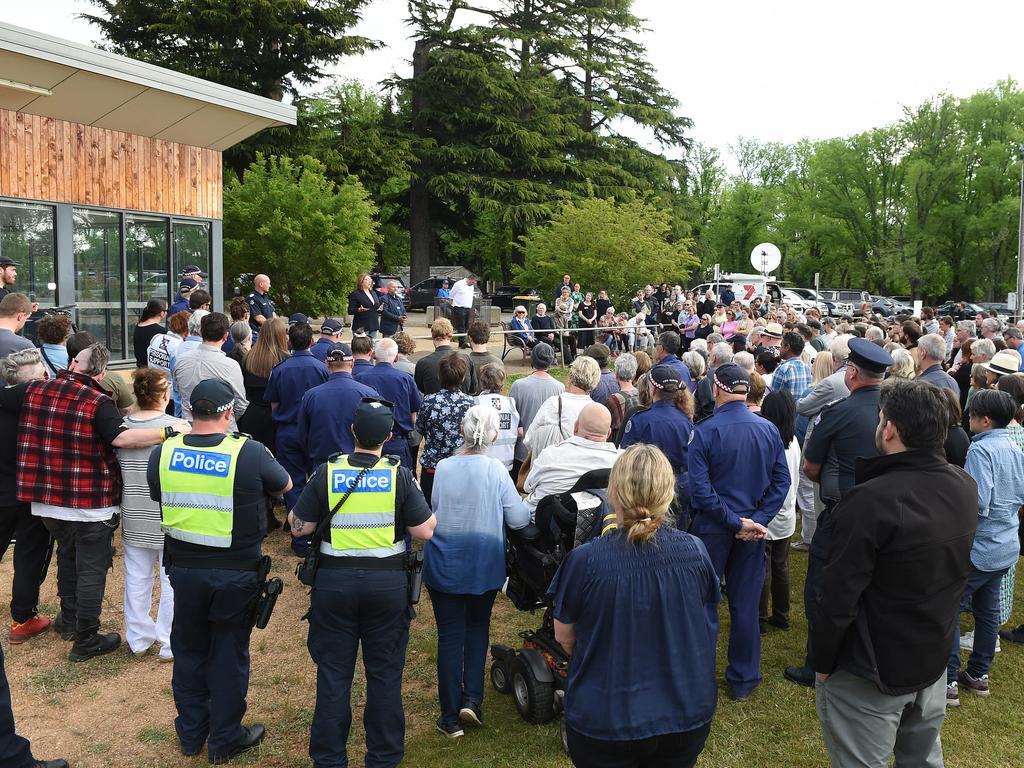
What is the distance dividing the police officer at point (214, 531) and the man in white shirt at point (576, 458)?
141cm

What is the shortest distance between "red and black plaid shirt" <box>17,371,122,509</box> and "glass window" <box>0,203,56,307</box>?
909cm

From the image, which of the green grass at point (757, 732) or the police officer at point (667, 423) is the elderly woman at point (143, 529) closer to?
the green grass at point (757, 732)

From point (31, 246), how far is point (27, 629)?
985 cm

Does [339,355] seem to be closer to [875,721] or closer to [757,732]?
[757,732]

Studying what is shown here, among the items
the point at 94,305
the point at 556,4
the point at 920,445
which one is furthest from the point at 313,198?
the point at 556,4

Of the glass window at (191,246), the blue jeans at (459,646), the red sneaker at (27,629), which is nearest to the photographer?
the blue jeans at (459,646)

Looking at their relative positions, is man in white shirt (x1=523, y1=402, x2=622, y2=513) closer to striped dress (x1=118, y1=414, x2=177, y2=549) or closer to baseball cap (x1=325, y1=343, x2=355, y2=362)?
baseball cap (x1=325, y1=343, x2=355, y2=362)

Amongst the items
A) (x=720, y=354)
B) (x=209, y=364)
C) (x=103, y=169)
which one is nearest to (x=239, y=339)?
(x=209, y=364)

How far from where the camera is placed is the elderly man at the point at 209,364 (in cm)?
685

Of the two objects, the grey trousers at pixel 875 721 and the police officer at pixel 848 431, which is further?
the police officer at pixel 848 431

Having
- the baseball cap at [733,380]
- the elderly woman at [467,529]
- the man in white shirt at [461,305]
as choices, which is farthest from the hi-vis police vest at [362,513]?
the man in white shirt at [461,305]

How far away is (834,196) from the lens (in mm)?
55094

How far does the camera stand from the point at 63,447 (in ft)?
16.9

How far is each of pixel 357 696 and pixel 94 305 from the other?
39.4ft
